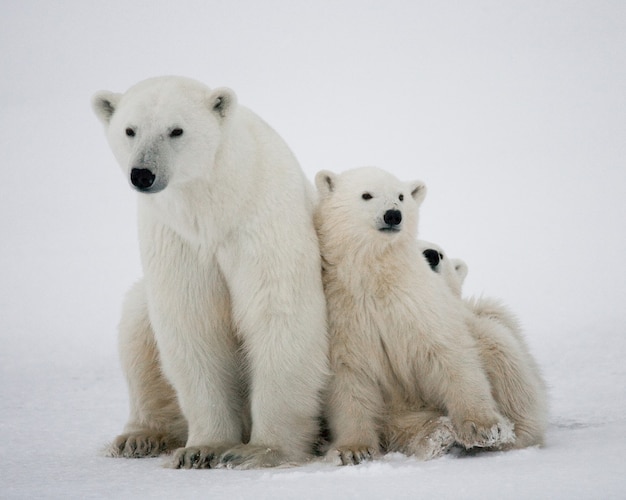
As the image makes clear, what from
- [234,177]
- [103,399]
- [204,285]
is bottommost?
[103,399]

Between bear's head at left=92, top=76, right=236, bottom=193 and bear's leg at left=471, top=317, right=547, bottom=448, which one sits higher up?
bear's head at left=92, top=76, right=236, bottom=193

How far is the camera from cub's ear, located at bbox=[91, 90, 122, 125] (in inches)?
206

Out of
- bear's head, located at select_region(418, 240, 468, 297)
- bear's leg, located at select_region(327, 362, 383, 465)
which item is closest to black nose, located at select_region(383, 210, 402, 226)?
bear's leg, located at select_region(327, 362, 383, 465)

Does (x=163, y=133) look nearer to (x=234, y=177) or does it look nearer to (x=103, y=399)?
(x=234, y=177)

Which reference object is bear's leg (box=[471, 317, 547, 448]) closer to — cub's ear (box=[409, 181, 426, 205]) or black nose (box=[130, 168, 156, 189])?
cub's ear (box=[409, 181, 426, 205])

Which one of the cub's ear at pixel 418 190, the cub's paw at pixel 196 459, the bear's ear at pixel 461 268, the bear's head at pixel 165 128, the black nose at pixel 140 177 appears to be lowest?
the cub's paw at pixel 196 459

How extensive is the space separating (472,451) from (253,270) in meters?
1.71

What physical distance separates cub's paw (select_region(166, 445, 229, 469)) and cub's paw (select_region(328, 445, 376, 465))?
0.67m

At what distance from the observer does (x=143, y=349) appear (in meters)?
6.21

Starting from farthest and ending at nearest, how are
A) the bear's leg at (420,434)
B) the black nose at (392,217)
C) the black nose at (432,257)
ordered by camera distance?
the black nose at (432,257), the black nose at (392,217), the bear's leg at (420,434)

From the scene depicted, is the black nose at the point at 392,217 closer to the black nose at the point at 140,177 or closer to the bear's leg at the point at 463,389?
the bear's leg at the point at 463,389

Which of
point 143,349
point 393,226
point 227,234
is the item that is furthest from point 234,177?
point 143,349

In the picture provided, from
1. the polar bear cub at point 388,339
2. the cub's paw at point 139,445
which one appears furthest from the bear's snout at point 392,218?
the cub's paw at point 139,445

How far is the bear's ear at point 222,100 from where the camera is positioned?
5130 mm
